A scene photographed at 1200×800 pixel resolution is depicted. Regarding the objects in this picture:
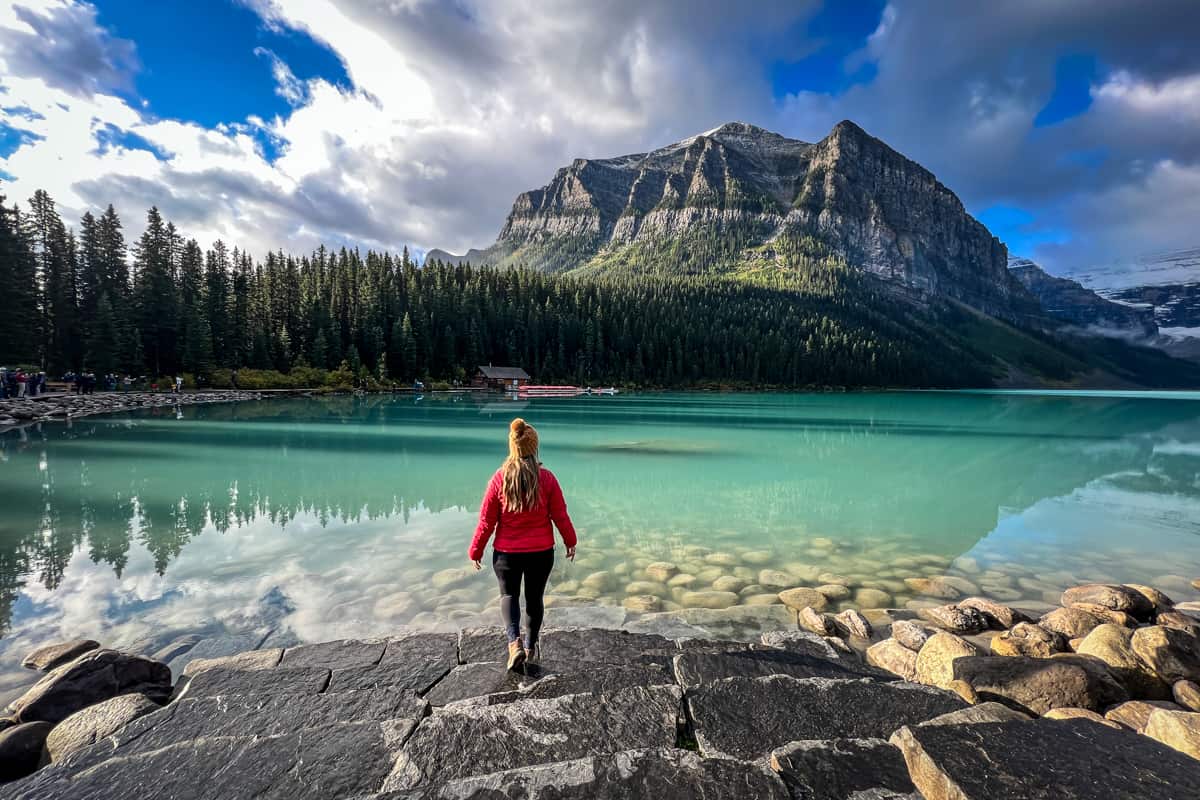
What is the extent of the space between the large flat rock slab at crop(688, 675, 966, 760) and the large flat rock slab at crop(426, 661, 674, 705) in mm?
656

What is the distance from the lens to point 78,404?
4234cm

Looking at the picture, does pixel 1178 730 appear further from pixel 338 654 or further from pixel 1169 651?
pixel 338 654

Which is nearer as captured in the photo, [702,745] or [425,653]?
[702,745]

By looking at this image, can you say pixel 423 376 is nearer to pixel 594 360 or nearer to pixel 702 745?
pixel 594 360

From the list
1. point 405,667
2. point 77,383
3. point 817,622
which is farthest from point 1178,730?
point 77,383

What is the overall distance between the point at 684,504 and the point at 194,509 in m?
15.0

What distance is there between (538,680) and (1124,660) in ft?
22.5

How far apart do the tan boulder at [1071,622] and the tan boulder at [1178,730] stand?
3.66 m

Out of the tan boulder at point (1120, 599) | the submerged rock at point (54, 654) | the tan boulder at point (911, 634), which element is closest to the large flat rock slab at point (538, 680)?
the tan boulder at point (911, 634)

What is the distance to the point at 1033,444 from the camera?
37.6m

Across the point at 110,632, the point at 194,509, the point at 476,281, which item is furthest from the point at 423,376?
the point at 110,632

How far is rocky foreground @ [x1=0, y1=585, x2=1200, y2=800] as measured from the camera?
10.9ft

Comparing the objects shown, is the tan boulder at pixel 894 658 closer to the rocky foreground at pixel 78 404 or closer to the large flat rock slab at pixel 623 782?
the large flat rock slab at pixel 623 782

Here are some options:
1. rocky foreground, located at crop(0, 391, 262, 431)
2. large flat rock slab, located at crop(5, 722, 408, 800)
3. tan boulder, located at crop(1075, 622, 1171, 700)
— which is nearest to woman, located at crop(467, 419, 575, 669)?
large flat rock slab, located at crop(5, 722, 408, 800)
